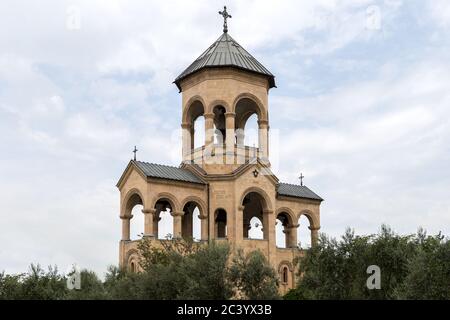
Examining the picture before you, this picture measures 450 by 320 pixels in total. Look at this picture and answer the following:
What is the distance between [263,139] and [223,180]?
454 cm

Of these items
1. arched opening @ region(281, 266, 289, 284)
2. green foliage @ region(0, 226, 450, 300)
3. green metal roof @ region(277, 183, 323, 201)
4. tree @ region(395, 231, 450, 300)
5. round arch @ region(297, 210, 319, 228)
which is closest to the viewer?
tree @ region(395, 231, 450, 300)

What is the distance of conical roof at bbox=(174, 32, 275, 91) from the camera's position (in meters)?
44.1

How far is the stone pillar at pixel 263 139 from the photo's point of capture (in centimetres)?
4481

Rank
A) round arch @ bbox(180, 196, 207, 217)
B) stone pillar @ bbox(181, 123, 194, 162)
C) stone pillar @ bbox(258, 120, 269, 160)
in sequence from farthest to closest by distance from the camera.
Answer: stone pillar @ bbox(181, 123, 194, 162) → stone pillar @ bbox(258, 120, 269, 160) → round arch @ bbox(180, 196, 207, 217)

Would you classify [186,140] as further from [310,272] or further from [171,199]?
[310,272]

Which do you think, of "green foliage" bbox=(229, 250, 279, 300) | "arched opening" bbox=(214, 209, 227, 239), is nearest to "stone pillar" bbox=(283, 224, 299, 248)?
"arched opening" bbox=(214, 209, 227, 239)

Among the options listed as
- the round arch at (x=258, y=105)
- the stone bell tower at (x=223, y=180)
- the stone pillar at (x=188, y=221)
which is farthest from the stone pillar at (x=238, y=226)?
the round arch at (x=258, y=105)

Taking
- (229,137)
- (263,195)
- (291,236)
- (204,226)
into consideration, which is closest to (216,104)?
(229,137)

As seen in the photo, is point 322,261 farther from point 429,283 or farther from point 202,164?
point 202,164

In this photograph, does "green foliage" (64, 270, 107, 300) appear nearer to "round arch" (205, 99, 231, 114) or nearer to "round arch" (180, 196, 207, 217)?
"round arch" (180, 196, 207, 217)

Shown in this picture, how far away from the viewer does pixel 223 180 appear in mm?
42312
